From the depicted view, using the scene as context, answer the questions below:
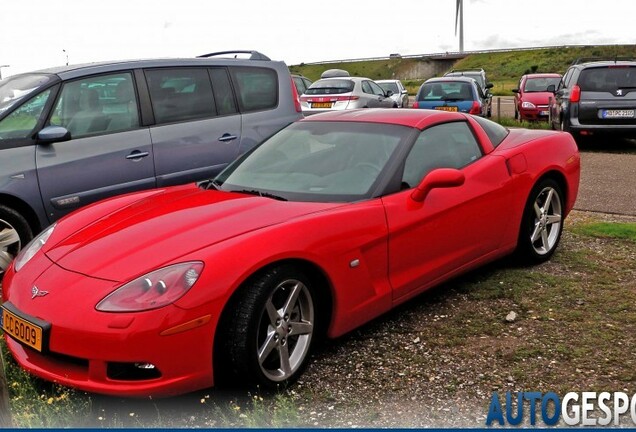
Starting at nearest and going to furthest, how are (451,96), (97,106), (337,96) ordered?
(97,106), (451,96), (337,96)

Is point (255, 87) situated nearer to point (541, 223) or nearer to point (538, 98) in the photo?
point (541, 223)

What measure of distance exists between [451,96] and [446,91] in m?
0.28

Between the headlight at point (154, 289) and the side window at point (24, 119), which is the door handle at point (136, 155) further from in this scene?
the headlight at point (154, 289)

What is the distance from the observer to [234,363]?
119 inches

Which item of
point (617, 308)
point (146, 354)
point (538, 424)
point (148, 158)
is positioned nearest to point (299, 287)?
point (146, 354)

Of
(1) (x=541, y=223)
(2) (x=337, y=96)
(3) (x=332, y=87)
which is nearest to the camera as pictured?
(1) (x=541, y=223)

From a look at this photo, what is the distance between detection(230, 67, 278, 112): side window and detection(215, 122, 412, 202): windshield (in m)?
2.29

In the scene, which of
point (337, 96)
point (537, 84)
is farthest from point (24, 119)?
point (537, 84)

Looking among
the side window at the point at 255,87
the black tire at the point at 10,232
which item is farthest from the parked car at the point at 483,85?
the black tire at the point at 10,232

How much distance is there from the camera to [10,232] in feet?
16.9

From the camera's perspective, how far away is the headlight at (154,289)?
2.87m

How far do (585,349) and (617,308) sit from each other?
75 cm

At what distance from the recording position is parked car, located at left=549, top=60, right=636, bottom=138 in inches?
467

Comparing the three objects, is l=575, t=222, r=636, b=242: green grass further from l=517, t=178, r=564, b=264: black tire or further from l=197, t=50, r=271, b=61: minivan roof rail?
l=197, t=50, r=271, b=61: minivan roof rail
